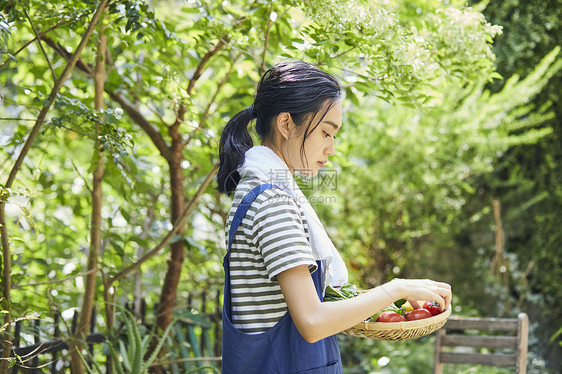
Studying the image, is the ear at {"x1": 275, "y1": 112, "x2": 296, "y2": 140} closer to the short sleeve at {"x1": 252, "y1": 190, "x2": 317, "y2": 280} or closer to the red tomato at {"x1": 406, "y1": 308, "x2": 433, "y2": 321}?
the short sleeve at {"x1": 252, "y1": 190, "x2": 317, "y2": 280}

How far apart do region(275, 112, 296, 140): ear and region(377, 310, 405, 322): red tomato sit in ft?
1.60

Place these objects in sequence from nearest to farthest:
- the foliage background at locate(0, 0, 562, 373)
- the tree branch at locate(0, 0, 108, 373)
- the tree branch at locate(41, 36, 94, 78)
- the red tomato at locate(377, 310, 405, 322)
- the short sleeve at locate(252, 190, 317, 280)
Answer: the short sleeve at locate(252, 190, 317, 280) → the red tomato at locate(377, 310, 405, 322) → the tree branch at locate(0, 0, 108, 373) → the tree branch at locate(41, 36, 94, 78) → the foliage background at locate(0, 0, 562, 373)

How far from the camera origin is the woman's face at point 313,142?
120 cm

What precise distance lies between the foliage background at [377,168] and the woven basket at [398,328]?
3.23 ft

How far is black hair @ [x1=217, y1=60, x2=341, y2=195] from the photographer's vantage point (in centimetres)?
117

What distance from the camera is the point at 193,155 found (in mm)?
2750

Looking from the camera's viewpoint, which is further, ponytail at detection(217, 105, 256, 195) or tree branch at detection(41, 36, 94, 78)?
tree branch at detection(41, 36, 94, 78)

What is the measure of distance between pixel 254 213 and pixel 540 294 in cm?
386

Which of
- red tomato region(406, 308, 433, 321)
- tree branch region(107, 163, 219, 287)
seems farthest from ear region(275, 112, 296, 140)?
tree branch region(107, 163, 219, 287)

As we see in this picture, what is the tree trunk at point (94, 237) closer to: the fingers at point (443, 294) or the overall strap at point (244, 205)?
the overall strap at point (244, 205)

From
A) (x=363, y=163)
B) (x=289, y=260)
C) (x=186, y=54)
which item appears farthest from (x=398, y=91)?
(x=363, y=163)

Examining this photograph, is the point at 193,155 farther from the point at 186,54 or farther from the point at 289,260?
the point at 289,260

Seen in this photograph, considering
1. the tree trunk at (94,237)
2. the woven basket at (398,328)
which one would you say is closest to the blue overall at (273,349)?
the woven basket at (398,328)

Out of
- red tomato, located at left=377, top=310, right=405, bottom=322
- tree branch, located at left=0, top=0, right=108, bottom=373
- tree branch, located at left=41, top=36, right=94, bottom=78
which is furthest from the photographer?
tree branch, located at left=41, top=36, right=94, bottom=78
